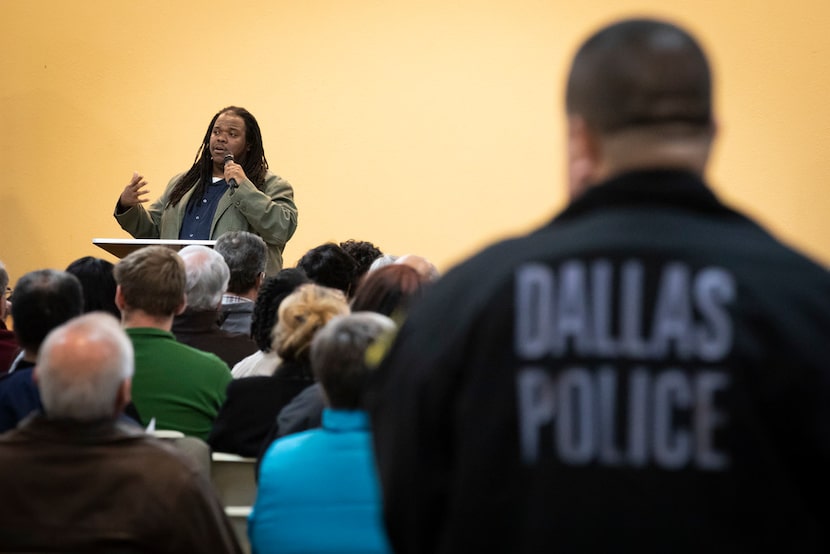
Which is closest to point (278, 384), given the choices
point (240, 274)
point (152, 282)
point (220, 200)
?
point (152, 282)

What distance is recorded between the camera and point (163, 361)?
3189 mm

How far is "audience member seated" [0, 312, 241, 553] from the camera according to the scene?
2.13 metres

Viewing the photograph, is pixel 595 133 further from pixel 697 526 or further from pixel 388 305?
pixel 388 305

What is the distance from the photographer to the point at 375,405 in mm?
1364

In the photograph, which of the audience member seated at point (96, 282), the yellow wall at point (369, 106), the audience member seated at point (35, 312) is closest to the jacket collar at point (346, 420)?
the audience member seated at point (35, 312)

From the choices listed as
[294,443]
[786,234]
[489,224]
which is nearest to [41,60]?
[489,224]

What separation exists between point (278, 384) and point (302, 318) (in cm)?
17

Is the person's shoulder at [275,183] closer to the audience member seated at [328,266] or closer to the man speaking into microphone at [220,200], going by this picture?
the man speaking into microphone at [220,200]

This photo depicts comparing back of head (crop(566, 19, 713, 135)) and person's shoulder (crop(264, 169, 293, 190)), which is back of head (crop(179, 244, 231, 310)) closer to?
person's shoulder (crop(264, 169, 293, 190))

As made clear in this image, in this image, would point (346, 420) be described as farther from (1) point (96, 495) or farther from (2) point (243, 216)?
(2) point (243, 216)

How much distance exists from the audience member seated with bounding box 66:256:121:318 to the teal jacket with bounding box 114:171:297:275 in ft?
4.53

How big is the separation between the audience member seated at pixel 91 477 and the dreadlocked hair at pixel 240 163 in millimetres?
3442

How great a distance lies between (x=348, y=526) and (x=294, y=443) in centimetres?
18

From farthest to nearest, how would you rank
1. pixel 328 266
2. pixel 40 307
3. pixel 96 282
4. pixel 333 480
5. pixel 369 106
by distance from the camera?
pixel 369 106 → pixel 328 266 → pixel 96 282 → pixel 40 307 → pixel 333 480
